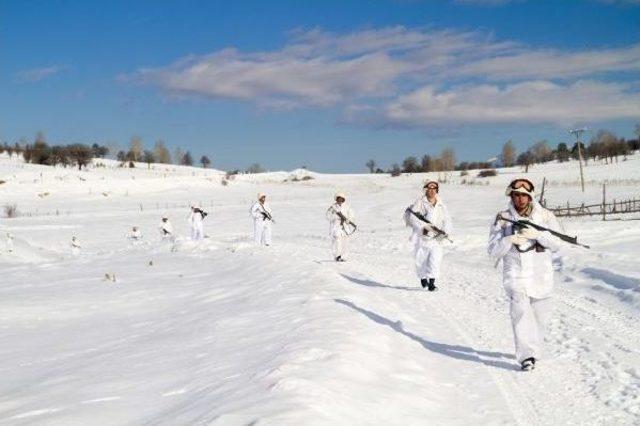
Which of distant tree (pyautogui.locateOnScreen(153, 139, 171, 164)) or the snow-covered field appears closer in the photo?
the snow-covered field

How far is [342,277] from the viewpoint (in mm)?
14656

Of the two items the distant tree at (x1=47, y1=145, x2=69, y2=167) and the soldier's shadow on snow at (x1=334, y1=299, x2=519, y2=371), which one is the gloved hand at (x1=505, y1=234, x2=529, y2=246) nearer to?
the soldier's shadow on snow at (x1=334, y1=299, x2=519, y2=371)

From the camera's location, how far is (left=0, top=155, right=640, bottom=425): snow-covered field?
5.96 meters

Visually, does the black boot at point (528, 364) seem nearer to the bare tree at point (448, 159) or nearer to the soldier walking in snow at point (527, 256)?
the soldier walking in snow at point (527, 256)

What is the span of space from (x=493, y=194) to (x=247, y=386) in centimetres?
6786

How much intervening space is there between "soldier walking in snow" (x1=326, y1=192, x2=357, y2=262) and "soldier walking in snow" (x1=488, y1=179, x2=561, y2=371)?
11.0 metres

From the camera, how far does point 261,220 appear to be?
25125 millimetres

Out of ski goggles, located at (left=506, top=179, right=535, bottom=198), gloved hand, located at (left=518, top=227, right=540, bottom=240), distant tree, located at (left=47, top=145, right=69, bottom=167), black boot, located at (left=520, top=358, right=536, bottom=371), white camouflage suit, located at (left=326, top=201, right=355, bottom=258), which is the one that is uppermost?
distant tree, located at (left=47, top=145, right=69, bottom=167)

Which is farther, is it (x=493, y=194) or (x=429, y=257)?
(x=493, y=194)

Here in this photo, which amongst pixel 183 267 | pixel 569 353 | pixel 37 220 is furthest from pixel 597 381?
pixel 37 220

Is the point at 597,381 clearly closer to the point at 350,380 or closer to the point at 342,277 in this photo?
the point at 350,380

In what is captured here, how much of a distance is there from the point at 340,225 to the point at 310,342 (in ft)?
36.1

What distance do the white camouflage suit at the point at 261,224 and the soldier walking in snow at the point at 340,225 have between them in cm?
633

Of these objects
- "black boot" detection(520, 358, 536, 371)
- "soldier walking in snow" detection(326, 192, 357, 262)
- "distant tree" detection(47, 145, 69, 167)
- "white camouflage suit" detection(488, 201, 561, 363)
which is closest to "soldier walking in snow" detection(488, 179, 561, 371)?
"white camouflage suit" detection(488, 201, 561, 363)
